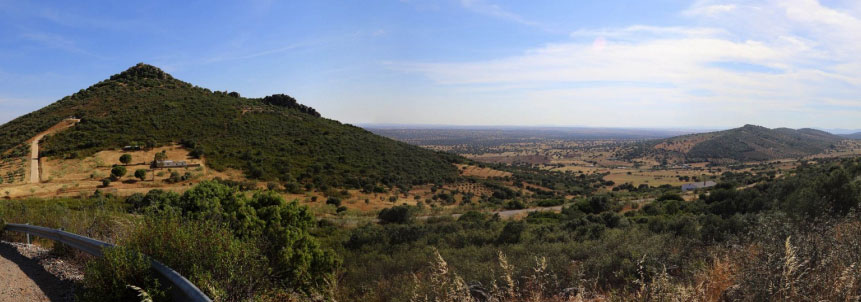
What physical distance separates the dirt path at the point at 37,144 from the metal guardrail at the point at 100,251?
Result: 2887cm

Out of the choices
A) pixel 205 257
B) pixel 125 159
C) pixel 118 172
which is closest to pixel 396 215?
pixel 205 257

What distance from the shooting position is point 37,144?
1371 inches

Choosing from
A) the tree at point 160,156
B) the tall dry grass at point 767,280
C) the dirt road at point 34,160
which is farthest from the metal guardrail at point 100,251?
the tree at point 160,156

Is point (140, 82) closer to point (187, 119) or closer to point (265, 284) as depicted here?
point (187, 119)

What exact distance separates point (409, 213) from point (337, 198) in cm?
972

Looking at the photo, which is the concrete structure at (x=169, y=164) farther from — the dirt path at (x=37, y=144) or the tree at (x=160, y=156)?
the dirt path at (x=37, y=144)

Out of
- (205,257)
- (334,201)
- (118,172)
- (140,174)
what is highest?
(205,257)

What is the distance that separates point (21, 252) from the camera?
6.35m

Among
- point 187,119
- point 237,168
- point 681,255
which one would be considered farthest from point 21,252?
point 187,119

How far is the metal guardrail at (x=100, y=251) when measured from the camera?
325 centimetres

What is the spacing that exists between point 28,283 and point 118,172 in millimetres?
29980

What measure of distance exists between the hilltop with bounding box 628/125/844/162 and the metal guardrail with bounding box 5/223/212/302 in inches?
4462

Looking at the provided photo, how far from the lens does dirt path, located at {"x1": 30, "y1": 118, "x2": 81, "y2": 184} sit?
1077 inches

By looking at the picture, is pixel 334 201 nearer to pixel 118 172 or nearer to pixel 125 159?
pixel 118 172
